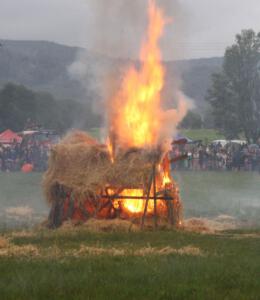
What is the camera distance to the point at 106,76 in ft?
65.5

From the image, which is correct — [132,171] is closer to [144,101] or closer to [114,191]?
[114,191]

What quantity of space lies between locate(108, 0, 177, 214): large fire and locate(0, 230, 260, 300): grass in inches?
202

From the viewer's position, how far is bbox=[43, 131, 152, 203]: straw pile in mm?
17969

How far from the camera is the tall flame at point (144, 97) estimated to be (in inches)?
755

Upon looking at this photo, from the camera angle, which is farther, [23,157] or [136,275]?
[23,157]

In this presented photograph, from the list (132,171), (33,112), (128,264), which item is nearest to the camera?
(128,264)

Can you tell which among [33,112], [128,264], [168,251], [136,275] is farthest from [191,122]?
[136,275]

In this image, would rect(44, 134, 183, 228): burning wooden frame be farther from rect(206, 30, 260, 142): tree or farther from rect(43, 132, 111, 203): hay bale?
rect(206, 30, 260, 142): tree

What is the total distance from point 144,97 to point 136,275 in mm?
9356

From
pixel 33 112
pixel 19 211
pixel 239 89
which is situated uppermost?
Answer: pixel 239 89

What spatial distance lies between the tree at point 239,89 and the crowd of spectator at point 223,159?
69.2ft

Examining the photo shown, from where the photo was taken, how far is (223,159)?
47000 millimetres

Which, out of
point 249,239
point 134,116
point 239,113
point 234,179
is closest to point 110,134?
point 134,116

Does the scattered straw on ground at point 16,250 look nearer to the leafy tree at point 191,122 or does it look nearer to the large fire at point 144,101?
the large fire at point 144,101
